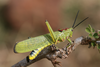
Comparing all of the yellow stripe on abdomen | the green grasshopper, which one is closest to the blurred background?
the green grasshopper

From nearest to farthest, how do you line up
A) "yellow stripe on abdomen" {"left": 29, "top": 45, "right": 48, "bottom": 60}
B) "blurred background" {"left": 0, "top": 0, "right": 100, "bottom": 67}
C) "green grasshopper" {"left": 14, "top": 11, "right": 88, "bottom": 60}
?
"yellow stripe on abdomen" {"left": 29, "top": 45, "right": 48, "bottom": 60} < "green grasshopper" {"left": 14, "top": 11, "right": 88, "bottom": 60} < "blurred background" {"left": 0, "top": 0, "right": 100, "bottom": 67}

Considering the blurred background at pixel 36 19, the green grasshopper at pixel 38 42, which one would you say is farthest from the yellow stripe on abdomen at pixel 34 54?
the blurred background at pixel 36 19

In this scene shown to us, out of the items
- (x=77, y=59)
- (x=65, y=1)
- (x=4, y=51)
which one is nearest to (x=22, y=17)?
(x=4, y=51)

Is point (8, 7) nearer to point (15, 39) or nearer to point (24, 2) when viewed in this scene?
point (24, 2)

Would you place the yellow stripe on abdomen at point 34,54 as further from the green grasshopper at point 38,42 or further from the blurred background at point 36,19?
the blurred background at point 36,19

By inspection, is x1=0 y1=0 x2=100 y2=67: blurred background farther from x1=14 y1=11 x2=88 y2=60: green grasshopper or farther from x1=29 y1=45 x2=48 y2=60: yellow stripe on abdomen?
x1=29 y1=45 x2=48 y2=60: yellow stripe on abdomen

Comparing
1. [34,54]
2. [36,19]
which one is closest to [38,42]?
[34,54]

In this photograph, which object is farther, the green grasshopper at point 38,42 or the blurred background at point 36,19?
the blurred background at point 36,19

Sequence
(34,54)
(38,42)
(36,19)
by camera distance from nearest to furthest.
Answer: (34,54) < (38,42) < (36,19)

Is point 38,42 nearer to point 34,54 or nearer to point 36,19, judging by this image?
point 34,54
